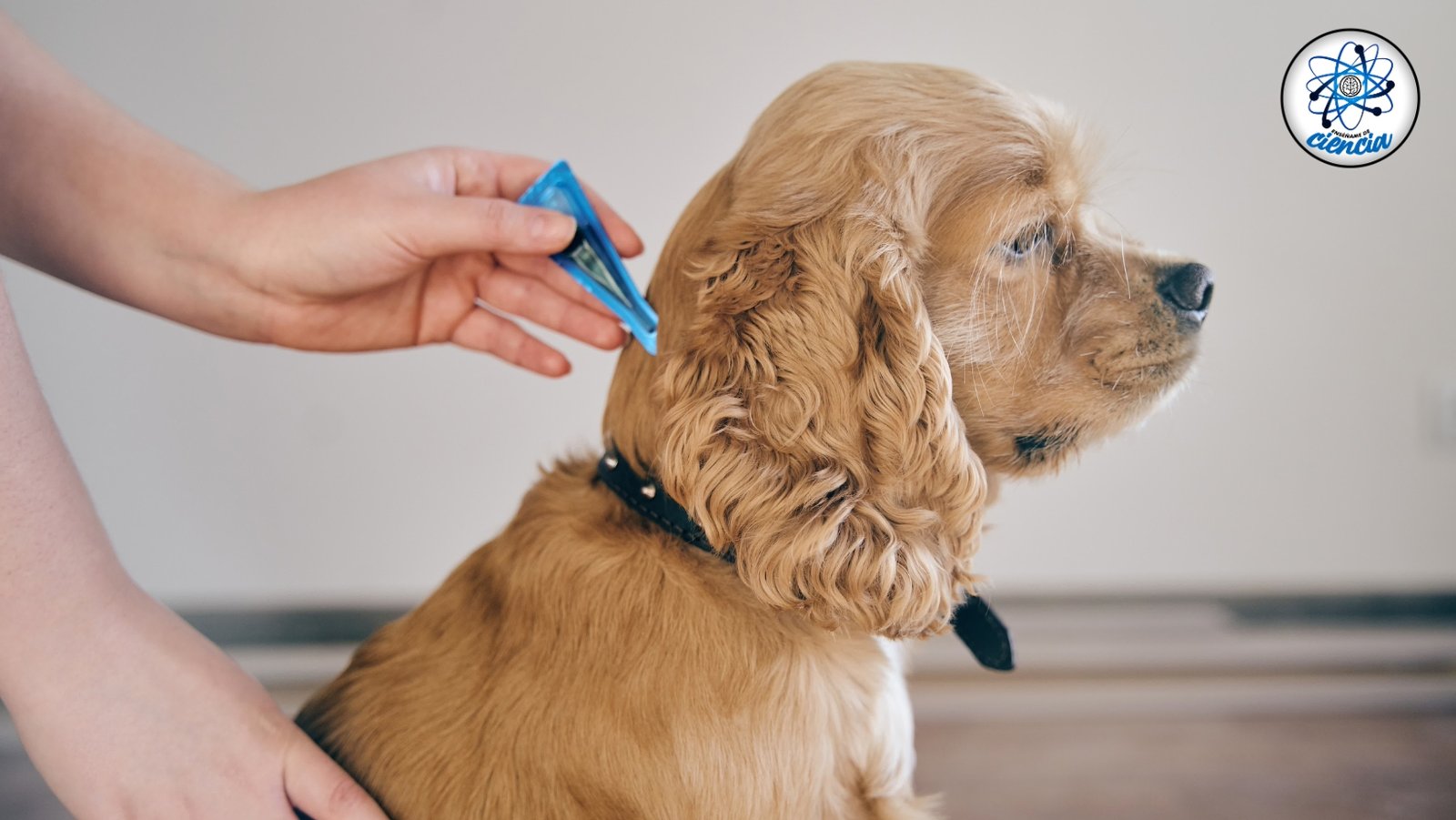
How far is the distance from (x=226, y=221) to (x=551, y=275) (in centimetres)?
49

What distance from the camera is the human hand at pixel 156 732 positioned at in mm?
1134

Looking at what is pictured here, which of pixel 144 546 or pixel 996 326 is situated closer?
pixel 996 326

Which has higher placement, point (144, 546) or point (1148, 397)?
point (1148, 397)

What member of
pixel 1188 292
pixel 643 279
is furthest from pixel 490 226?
pixel 643 279

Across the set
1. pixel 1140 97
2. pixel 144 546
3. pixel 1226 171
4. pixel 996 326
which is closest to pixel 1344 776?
pixel 1226 171

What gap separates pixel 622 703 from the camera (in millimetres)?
1172

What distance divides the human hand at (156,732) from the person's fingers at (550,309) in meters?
0.73

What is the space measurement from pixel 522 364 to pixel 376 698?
0.69 metres

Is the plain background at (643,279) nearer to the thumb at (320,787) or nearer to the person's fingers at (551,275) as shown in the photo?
the person's fingers at (551,275)

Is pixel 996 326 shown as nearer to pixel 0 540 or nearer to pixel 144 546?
pixel 0 540

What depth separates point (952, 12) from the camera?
7.10 feet

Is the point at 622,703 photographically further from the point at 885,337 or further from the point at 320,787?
the point at 885,337

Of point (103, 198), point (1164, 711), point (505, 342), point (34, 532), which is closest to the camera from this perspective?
point (34, 532)

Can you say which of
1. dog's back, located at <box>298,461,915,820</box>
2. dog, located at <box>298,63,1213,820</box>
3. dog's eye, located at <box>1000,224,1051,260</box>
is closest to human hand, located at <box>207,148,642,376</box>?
dog, located at <box>298,63,1213,820</box>
